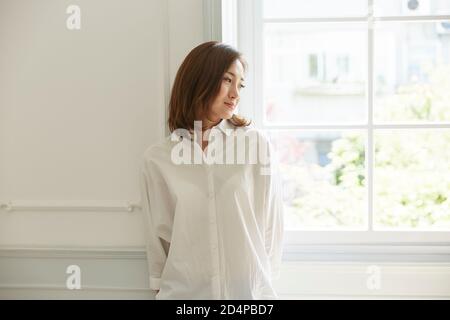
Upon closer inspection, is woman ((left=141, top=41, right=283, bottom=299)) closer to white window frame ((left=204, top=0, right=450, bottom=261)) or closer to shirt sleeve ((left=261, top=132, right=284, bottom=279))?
shirt sleeve ((left=261, top=132, right=284, bottom=279))

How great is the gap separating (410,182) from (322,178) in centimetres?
34

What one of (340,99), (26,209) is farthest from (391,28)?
(26,209)

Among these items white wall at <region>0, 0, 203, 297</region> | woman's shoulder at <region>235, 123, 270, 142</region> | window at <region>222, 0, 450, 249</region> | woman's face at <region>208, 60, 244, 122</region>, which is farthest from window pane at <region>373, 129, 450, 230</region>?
white wall at <region>0, 0, 203, 297</region>

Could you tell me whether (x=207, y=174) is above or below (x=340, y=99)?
below

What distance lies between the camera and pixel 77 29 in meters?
2.44

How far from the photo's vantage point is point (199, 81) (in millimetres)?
2109

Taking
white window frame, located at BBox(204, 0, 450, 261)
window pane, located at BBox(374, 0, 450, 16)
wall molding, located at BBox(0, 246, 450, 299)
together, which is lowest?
wall molding, located at BBox(0, 246, 450, 299)

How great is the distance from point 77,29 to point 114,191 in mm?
598

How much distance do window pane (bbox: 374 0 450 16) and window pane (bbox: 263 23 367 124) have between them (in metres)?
0.10

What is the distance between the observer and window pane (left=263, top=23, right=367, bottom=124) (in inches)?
102

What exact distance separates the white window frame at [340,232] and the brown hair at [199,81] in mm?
401

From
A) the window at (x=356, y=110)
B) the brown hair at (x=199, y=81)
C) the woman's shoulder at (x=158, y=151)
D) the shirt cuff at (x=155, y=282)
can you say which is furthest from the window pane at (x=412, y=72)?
the shirt cuff at (x=155, y=282)

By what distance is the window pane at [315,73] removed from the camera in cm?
260
